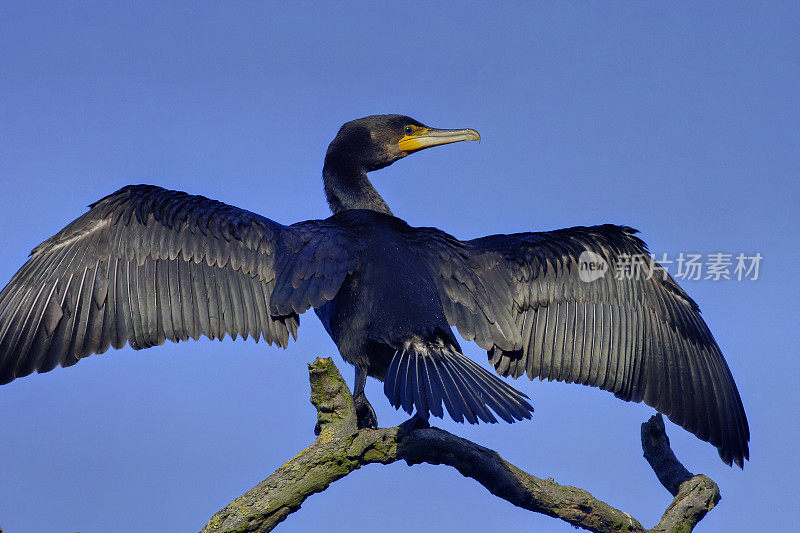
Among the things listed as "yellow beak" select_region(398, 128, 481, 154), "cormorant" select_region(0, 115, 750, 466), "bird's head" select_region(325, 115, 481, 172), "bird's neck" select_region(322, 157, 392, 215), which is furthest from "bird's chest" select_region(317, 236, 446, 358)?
"yellow beak" select_region(398, 128, 481, 154)

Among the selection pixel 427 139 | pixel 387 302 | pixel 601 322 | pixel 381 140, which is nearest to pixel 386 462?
pixel 387 302

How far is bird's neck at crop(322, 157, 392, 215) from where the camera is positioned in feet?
22.7

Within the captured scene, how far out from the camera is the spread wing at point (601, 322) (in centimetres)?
607

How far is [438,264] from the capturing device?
593 centimetres

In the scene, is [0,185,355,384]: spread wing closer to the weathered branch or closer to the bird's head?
the weathered branch

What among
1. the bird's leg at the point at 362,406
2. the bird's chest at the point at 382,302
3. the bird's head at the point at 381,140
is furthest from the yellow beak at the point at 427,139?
the bird's leg at the point at 362,406

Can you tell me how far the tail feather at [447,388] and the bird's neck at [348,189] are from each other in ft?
6.21

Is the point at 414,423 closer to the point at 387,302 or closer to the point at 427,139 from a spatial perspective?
the point at 387,302

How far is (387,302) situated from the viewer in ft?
17.8

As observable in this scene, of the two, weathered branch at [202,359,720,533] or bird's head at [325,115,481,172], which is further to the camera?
bird's head at [325,115,481,172]

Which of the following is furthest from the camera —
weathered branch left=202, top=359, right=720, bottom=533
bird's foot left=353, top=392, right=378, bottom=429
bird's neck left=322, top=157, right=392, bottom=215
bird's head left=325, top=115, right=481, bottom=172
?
bird's head left=325, top=115, right=481, bottom=172

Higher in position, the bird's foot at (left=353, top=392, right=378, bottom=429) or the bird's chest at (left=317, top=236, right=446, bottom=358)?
the bird's chest at (left=317, top=236, right=446, bottom=358)

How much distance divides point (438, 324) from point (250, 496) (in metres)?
1.56

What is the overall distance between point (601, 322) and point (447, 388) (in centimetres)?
179
